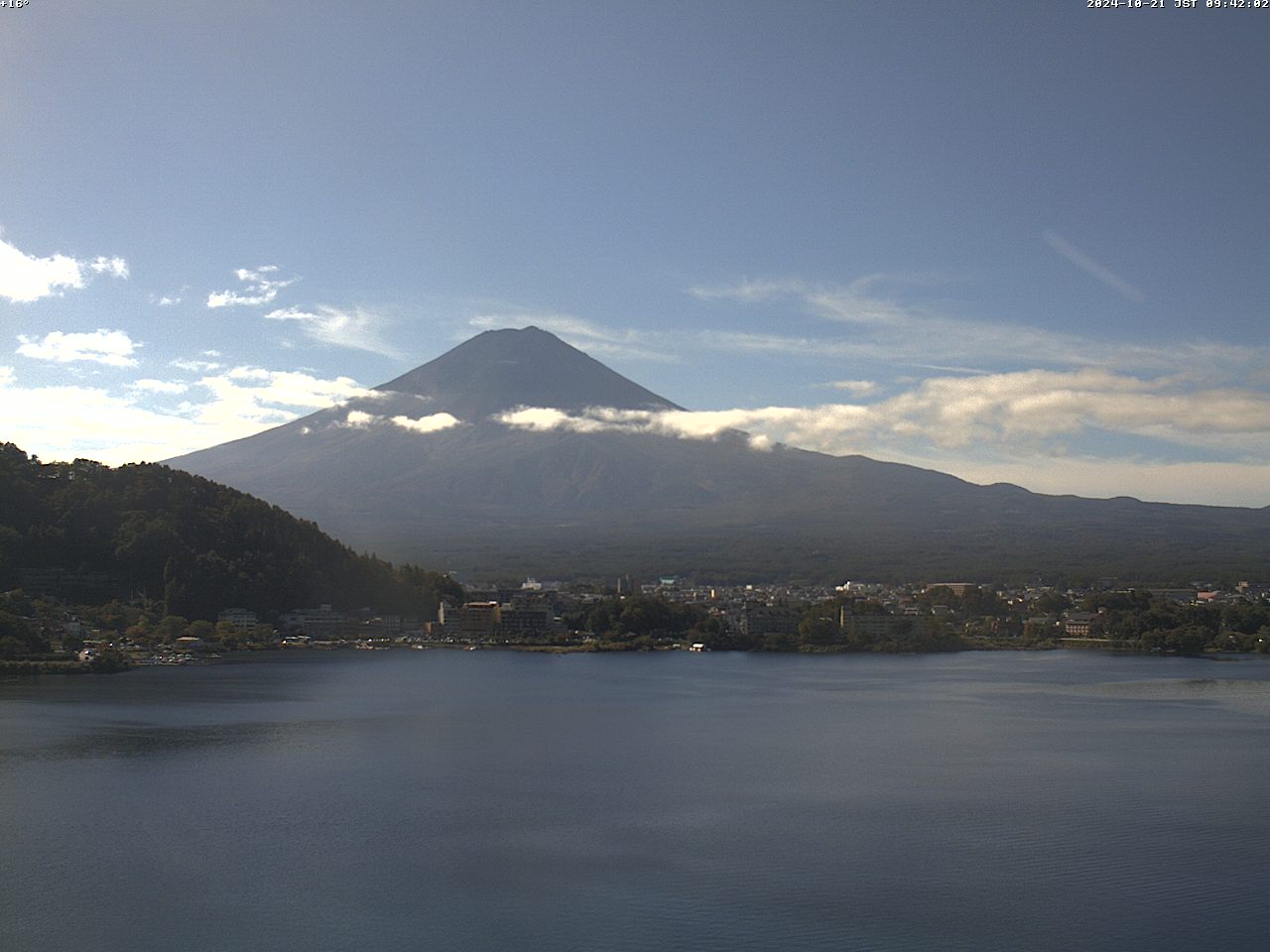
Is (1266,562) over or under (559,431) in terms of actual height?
under

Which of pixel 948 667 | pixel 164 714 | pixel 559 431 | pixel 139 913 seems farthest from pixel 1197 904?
pixel 559 431

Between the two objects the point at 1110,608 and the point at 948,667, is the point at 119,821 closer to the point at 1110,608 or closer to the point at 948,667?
the point at 948,667

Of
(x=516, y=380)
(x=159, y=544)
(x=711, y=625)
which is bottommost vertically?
(x=711, y=625)

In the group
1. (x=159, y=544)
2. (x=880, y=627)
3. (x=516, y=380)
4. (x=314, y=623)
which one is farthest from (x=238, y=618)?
(x=516, y=380)

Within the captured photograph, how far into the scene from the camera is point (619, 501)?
69.9 m

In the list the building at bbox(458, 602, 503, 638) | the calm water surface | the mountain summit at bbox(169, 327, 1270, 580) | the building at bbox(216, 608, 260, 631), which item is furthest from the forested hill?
the mountain summit at bbox(169, 327, 1270, 580)

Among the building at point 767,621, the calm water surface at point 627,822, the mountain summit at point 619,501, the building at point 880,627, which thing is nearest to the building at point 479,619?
the building at point 767,621

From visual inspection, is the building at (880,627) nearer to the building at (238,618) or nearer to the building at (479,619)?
the building at (479,619)

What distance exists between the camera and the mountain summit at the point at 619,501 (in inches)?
2019

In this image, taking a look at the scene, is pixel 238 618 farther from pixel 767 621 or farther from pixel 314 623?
pixel 767 621

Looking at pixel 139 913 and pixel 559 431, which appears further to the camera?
pixel 559 431

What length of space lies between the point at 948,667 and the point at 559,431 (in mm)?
52068

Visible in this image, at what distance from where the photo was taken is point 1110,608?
3312cm

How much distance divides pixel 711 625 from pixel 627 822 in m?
21.8
